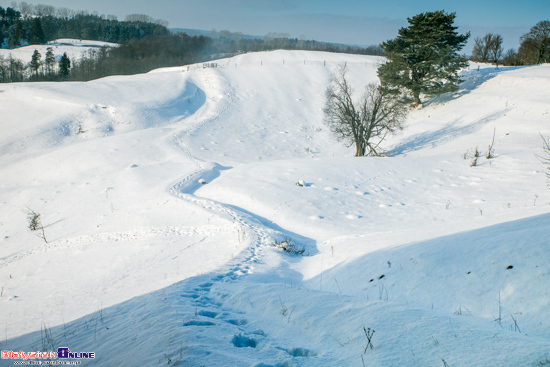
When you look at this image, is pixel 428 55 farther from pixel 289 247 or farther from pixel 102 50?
pixel 102 50

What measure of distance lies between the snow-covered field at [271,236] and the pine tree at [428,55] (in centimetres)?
333

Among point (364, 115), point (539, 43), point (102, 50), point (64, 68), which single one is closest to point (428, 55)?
point (364, 115)

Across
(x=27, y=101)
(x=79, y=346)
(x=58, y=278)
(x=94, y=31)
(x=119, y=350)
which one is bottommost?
(x=58, y=278)

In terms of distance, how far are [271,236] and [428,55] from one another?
31.6 meters

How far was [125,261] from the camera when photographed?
1044cm

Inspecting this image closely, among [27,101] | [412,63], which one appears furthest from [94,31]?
[412,63]

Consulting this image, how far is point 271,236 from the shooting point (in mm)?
11195

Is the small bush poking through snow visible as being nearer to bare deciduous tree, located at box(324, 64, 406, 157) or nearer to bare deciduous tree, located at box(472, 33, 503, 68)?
bare deciduous tree, located at box(324, 64, 406, 157)

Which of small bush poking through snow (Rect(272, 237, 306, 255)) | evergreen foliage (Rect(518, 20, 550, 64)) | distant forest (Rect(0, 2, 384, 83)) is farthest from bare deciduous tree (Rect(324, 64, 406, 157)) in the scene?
distant forest (Rect(0, 2, 384, 83))

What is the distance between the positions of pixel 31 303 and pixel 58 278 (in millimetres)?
1982

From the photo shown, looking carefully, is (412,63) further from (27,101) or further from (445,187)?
(27,101)

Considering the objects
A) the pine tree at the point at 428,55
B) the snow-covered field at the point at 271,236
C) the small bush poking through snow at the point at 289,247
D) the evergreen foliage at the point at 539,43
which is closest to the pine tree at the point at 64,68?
the snow-covered field at the point at 271,236

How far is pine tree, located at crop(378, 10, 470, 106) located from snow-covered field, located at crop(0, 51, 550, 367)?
3.33 m

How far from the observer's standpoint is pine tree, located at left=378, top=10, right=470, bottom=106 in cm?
3269
